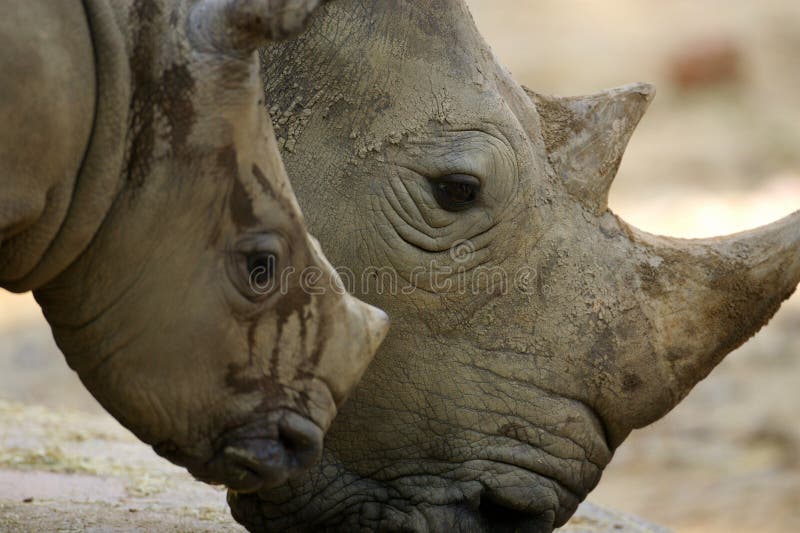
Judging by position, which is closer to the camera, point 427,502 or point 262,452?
point 262,452

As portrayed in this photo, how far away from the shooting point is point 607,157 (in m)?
4.30

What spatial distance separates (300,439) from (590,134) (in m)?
1.49

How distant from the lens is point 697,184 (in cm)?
1501

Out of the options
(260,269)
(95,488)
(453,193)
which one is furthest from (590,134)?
(95,488)

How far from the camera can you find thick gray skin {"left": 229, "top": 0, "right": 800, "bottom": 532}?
399 cm

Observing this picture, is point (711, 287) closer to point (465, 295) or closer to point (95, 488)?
point (465, 295)

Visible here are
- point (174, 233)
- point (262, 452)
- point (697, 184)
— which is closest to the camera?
point (174, 233)

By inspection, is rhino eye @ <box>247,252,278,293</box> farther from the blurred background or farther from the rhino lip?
the blurred background

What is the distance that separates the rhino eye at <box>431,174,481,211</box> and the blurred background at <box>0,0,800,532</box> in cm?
462

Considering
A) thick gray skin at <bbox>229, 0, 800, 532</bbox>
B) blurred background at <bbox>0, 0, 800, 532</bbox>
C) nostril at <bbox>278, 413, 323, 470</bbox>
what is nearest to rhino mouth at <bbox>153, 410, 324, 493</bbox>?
nostril at <bbox>278, 413, 323, 470</bbox>

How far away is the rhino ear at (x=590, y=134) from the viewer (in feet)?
13.9

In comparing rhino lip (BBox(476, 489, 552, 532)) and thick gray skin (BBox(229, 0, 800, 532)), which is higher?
thick gray skin (BBox(229, 0, 800, 532))

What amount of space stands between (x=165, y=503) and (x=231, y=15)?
2549mm

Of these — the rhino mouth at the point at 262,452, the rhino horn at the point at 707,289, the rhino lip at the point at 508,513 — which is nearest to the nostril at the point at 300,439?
the rhino mouth at the point at 262,452
